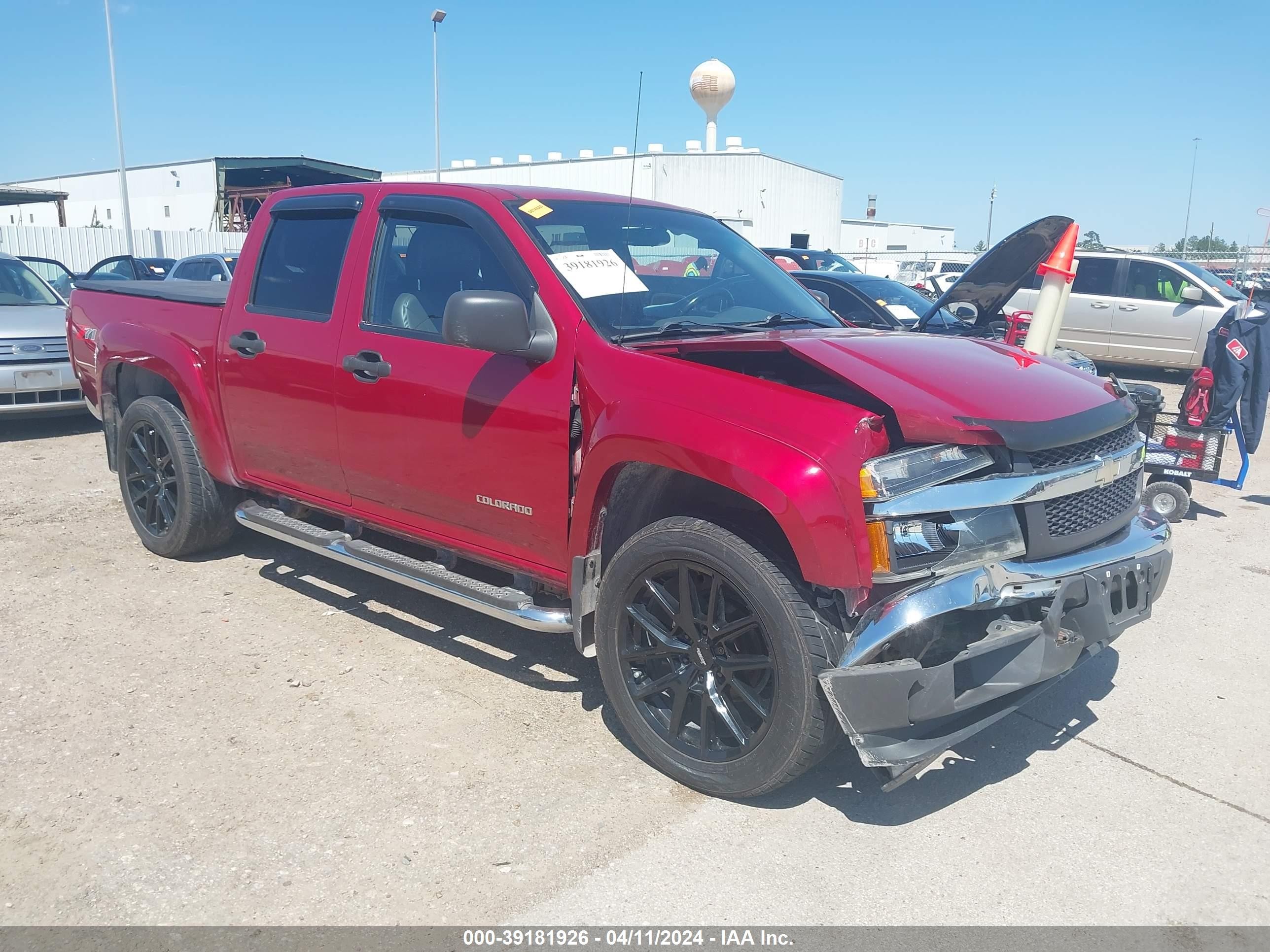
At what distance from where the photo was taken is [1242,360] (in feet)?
22.2

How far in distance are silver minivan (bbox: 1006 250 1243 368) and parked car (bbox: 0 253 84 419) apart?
12.5 meters

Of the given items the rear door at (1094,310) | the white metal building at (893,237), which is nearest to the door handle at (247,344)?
the rear door at (1094,310)

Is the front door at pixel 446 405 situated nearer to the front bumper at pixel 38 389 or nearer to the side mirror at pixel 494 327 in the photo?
the side mirror at pixel 494 327

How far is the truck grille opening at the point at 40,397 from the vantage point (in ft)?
29.0

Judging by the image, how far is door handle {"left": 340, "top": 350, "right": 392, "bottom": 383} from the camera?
4008 mm

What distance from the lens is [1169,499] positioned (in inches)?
276

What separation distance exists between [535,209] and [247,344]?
69.0 inches

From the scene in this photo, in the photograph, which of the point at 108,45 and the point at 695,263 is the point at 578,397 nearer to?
the point at 695,263

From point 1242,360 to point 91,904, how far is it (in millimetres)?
7425

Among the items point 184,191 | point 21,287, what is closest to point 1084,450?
point 21,287

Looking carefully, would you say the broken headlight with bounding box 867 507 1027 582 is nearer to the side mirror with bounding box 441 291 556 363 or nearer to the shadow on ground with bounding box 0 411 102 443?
the side mirror with bounding box 441 291 556 363

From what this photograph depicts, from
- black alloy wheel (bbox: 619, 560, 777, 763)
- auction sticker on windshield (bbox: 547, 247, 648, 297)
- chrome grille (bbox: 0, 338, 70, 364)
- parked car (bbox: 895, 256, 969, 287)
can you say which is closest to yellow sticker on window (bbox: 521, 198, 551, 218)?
auction sticker on windshield (bbox: 547, 247, 648, 297)

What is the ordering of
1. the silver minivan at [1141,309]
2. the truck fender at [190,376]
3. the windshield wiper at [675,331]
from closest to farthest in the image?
the windshield wiper at [675,331] < the truck fender at [190,376] < the silver minivan at [1141,309]

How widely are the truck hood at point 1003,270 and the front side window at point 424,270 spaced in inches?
89.4
